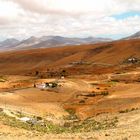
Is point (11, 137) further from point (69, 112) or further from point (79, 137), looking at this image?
point (69, 112)

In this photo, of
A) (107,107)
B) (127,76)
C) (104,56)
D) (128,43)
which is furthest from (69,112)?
(128,43)

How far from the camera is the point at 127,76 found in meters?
95.6

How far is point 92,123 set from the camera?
38.3 m

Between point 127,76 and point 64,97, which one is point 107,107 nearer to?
point 64,97

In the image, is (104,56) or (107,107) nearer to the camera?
(107,107)

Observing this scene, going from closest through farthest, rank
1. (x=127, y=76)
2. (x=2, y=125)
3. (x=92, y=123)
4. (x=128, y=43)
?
1. (x=2, y=125)
2. (x=92, y=123)
3. (x=127, y=76)
4. (x=128, y=43)

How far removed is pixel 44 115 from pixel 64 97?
17.2 meters

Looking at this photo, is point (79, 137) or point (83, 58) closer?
point (79, 137)

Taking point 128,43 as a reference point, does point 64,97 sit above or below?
below

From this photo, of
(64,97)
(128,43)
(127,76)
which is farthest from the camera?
(128,43)

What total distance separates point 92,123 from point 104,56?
13727 centimetres

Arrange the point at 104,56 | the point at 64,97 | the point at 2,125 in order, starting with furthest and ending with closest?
the point at 104,56 < the point at 64,97 < the point at 2,125

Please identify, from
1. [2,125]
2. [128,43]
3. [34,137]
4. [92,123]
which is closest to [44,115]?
[92,123]

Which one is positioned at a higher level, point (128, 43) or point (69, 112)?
point (128, 43)
